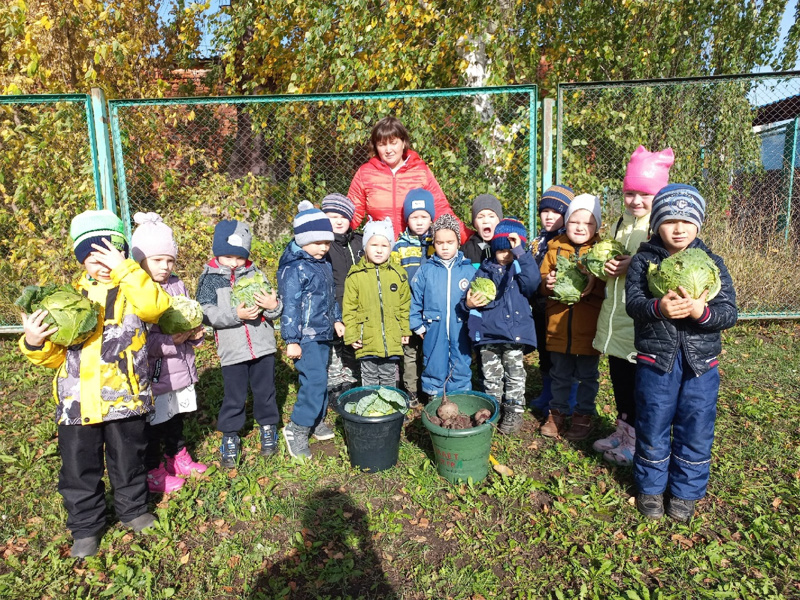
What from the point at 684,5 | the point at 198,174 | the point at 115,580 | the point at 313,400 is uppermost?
the point at 684,5

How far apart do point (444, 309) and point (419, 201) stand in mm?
974

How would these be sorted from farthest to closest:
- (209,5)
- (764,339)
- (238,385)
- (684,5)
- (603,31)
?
(684,5) < (603,31) < (209,5) < (764,339) < (238,385)

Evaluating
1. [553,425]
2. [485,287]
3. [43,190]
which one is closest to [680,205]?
[485,287]

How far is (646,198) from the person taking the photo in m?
3.53

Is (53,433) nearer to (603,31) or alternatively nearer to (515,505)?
(515,505)

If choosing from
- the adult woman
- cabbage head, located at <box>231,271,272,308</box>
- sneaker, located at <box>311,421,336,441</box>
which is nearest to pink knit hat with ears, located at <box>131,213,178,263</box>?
cabbage head, located at <box>231,271,272,308</box>

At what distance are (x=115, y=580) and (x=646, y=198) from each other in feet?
13.2

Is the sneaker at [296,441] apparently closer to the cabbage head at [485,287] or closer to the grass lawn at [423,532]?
the grass lawn at [423,532]

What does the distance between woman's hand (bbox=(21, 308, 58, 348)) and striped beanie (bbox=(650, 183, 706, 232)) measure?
3323mm

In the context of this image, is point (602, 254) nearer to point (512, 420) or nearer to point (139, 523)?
point (512, 420)

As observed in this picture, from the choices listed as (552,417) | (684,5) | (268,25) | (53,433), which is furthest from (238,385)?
(684,5)

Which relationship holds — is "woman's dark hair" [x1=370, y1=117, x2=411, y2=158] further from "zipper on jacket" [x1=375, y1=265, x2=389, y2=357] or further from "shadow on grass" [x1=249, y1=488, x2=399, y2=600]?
"shadow on grass" [x1=249, y1=488, x2=399, y2=600]

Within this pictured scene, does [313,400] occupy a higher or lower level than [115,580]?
higher

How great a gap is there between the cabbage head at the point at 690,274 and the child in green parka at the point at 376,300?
203cm
